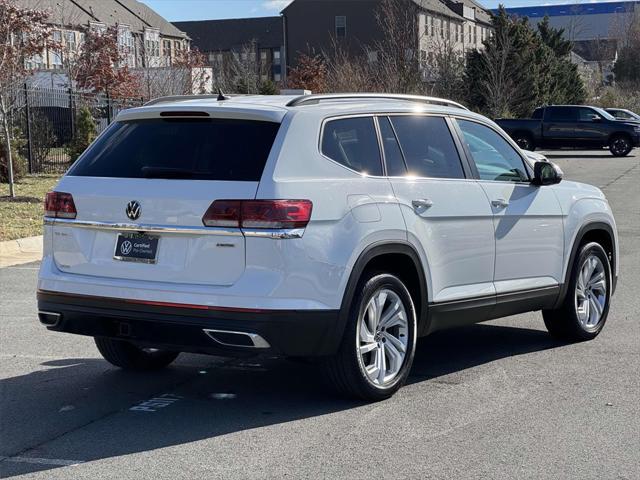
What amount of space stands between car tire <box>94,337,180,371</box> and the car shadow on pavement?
72mm

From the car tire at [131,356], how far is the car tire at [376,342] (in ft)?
5.37

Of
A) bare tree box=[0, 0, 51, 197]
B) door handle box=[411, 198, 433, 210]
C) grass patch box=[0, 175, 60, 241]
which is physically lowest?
grass patch box=[0, 175, 60, 241]

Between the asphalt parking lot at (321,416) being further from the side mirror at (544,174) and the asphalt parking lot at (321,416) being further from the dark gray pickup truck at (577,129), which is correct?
the dark gray pickup truck at (577,129)

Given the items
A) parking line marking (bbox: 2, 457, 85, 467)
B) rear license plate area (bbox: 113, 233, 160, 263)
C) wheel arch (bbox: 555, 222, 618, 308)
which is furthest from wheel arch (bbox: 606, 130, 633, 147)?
parking line marking (bbox: 2, 457, 85, 467)

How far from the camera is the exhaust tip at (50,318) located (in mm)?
5949

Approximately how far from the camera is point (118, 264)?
18.9 feet

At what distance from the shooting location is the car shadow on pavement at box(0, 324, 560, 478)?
5332mm

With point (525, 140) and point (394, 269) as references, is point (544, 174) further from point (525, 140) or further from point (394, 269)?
point (525, 140)

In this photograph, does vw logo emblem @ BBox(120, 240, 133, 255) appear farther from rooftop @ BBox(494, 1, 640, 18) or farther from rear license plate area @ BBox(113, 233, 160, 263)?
rooftop @ BBox(494, 1, 640, 18)

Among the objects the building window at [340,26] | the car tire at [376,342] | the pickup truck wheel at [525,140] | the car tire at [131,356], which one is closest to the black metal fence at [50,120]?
the pickup truck wheel at [525,140]

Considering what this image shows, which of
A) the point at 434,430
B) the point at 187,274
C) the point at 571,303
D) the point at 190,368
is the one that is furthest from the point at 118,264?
the point at 571,303

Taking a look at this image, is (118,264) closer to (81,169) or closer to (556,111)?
(81,169)

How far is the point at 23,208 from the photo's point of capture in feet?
57.1

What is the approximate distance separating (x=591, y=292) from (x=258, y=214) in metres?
3.74
